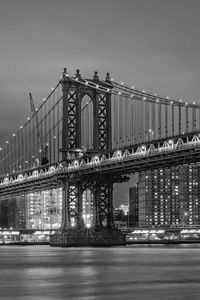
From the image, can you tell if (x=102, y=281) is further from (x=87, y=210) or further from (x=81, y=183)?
(x=87, y=210)

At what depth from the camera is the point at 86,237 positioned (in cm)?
10944

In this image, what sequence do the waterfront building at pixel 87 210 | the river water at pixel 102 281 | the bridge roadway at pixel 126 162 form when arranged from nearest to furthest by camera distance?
the river water at pixel 102 281 → the bridge roadway at pixel 126 162 → the waterfront building at pixel 87 210

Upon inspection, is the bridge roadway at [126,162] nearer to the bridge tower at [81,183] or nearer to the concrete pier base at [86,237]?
the bridge tower at [81,183]

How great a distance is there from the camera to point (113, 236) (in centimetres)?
11112

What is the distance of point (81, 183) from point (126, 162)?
10.9m

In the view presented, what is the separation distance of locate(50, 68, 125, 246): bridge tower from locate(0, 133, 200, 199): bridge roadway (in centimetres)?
116

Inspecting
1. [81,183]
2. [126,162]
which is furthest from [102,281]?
[81,183]

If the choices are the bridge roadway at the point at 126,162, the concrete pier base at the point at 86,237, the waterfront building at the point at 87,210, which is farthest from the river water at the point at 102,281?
the waterfront building at the point at 87,210

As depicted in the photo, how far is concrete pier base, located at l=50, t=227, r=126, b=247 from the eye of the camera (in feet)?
354

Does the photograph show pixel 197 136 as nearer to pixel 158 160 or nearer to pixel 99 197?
pixel 158 160

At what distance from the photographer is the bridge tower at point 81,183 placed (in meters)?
108

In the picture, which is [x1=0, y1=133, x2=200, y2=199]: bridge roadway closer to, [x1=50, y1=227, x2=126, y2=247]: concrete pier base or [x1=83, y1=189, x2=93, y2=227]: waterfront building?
[x1=83, y1=189, x2=93, y2=227]: waterfront building

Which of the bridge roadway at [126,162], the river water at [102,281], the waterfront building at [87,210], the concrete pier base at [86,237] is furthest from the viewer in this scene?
the waterfront building at [87,210]

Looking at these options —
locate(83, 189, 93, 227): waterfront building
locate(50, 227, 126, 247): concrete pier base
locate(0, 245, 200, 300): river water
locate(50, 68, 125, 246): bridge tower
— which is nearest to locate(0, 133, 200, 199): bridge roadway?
locate(50, 68, 125, 246): bridge tower
